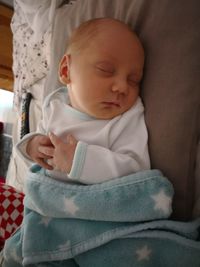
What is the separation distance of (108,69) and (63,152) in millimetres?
213

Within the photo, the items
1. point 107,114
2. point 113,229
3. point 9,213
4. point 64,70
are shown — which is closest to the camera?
point 113,229

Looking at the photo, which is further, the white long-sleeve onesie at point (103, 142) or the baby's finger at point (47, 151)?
the baby's finger at point (47, 151)

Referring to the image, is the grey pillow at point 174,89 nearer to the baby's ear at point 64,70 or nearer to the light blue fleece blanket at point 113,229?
the light blue fleece blanket at point 113,229

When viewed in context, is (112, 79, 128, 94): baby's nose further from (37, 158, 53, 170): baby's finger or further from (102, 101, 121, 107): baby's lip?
(37, 158, 53, 170): baby's finger

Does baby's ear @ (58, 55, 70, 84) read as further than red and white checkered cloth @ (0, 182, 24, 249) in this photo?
No

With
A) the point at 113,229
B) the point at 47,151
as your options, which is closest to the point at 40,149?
the point at 47,151

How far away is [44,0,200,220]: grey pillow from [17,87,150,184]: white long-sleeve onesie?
0.03m

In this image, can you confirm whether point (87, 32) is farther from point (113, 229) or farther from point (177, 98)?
point (113, 229)

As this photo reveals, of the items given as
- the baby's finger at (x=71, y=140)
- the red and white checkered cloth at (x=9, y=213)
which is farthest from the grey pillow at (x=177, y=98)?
the red and white checkered cloth at (x=9, y=213)

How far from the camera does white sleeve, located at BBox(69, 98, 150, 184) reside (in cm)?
64

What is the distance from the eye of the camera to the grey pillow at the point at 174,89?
0.61 meters

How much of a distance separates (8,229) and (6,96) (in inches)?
64.4

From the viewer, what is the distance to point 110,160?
63 centimetres

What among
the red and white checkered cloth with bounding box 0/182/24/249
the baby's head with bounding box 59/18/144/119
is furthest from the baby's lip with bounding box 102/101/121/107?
the red and white checkered cloth with bounding box 0/182/24/249
